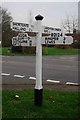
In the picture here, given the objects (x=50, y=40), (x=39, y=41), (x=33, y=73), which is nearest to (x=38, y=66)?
(x=39, y=41)

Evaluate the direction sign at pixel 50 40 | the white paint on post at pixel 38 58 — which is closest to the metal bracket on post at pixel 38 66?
the white paint on post at pixel 38 58

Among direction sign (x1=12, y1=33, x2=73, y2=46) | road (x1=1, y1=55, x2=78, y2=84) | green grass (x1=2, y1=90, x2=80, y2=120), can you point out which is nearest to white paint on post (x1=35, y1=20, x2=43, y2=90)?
direction sign (x1=12, y1=33, x2=73, y2=46)

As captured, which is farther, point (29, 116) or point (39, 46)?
point (39, 46)

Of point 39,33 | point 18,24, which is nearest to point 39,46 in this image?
point 39,33

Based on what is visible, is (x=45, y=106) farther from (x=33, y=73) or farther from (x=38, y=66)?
(x=33, y=73)

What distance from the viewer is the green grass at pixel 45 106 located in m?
5.79

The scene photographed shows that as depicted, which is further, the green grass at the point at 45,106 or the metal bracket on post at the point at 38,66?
the metal bracket on post at the point at 38,66

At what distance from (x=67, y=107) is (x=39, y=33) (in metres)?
1.78

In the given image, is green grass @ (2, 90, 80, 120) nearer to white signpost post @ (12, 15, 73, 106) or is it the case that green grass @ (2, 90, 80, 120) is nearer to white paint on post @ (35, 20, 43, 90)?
white signpost post @ (12, 15, 73, 106)

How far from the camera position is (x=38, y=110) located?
6.13 metres

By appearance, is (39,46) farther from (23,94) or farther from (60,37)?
(23,94)

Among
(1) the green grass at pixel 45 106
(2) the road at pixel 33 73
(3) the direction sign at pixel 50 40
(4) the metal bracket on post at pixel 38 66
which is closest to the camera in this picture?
(1) the green grass at pixel 45 106

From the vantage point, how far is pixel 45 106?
254 inches

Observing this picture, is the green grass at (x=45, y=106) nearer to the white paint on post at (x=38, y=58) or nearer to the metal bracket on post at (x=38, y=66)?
the metal bracket on post at (x=38, y=66)
